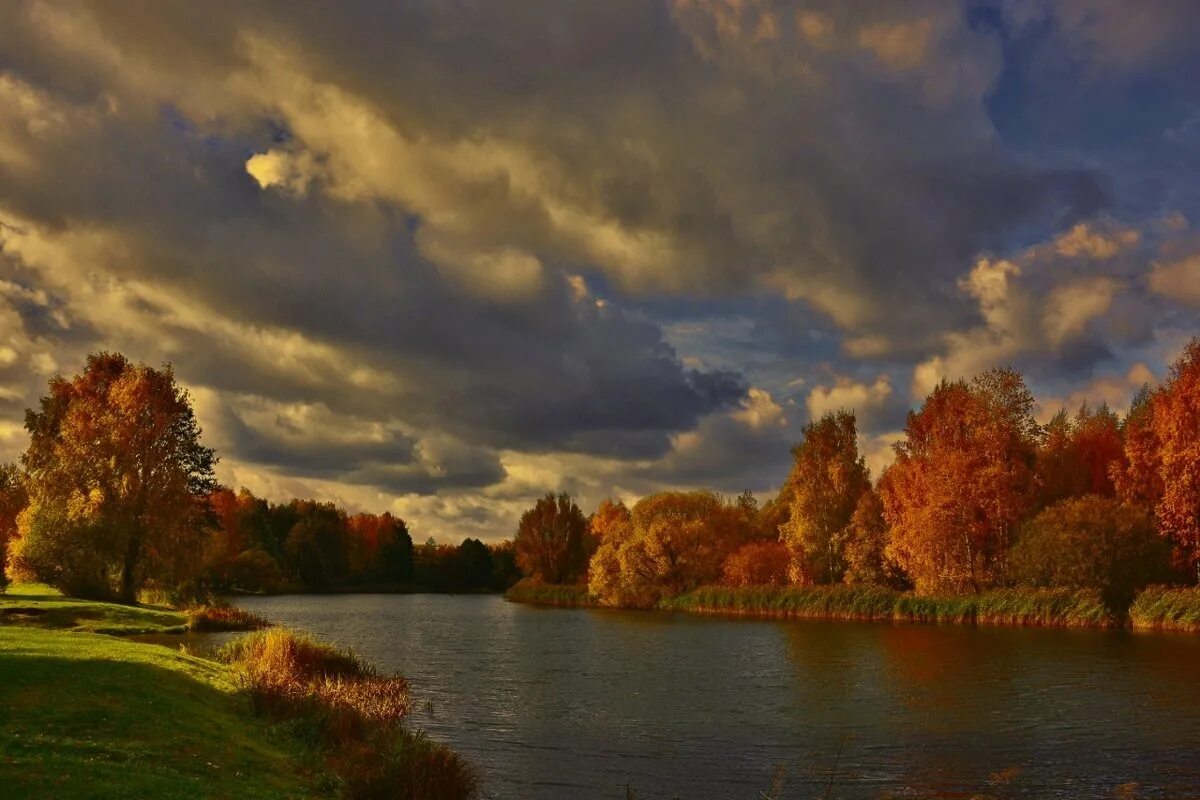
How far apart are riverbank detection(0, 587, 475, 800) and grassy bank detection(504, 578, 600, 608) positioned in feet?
346

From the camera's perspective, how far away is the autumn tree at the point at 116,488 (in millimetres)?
71188

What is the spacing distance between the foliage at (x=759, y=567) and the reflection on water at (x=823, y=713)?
140ft

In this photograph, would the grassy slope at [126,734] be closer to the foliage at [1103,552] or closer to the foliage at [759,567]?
the foliage at [1103,552]

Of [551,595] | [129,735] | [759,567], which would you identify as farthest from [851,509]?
[129,735]

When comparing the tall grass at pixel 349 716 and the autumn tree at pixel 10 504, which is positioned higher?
the autumn tree at pixel 10 504

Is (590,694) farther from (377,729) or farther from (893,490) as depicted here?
(893,490)

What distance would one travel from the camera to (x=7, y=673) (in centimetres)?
2489

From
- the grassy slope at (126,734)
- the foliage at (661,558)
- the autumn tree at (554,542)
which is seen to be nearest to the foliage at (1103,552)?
the foliage at (661,558)

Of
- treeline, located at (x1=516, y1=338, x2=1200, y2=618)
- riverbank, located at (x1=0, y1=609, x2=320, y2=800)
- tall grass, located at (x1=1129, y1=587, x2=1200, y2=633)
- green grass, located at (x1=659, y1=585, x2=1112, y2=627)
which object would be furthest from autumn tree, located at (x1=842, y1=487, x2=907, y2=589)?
riverbank, located at (x1=0, y1=609, x2=320, y2=800)

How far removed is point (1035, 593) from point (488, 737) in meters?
59.9

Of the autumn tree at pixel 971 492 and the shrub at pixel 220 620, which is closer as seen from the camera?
the shrub at pixel 220 620

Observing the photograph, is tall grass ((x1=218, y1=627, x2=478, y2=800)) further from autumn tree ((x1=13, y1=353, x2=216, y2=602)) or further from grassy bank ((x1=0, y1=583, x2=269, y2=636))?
autumn tree ((x1=13, y1=353, x2=216, y2=602))

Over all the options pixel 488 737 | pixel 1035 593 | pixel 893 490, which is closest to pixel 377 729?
pixel 488 737

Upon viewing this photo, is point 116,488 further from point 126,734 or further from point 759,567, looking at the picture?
point 759,567
